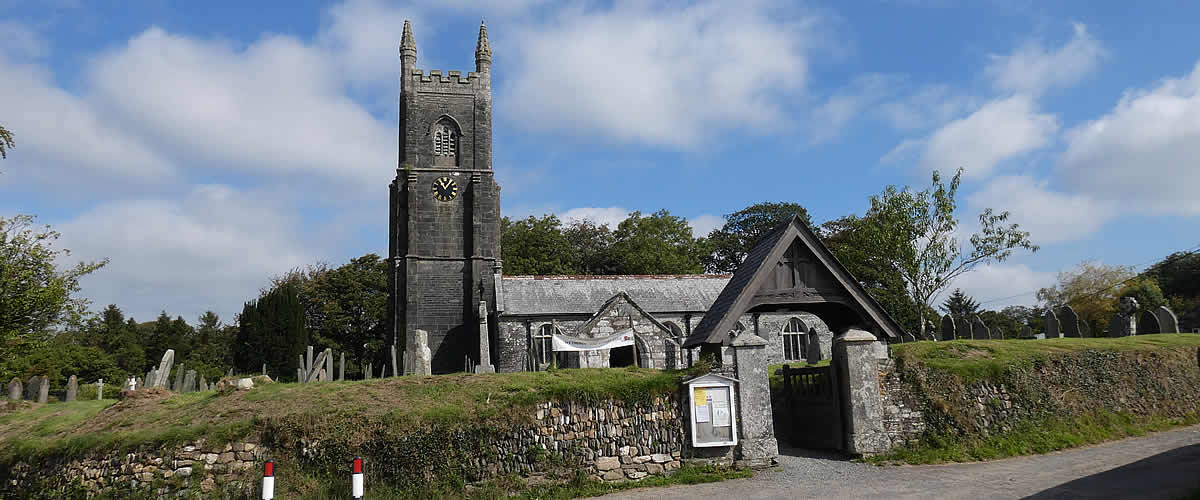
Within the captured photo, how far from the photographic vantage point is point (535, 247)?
50.7 m

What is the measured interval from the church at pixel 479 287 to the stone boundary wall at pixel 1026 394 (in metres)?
12.5

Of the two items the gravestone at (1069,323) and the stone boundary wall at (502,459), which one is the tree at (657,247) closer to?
the gravestone at (1069,323)

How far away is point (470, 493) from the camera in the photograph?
390 inches

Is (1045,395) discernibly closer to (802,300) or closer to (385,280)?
(802,300)

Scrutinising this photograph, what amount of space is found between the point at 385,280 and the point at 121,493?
126ft

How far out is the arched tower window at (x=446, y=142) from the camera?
36.0 meters

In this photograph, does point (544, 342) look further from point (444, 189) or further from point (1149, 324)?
point (1149, 324)

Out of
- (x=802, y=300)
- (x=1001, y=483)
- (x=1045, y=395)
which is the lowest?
(x=1001, y=483)

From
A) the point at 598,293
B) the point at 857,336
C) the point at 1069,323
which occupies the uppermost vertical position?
the point at 598,293

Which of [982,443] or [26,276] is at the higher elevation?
[26,276]

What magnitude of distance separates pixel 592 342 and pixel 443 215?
50.8ft

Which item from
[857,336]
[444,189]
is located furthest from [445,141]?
[857,336]

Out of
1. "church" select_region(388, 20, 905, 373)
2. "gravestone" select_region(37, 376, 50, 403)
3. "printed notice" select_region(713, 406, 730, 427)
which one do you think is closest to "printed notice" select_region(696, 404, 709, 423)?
"printed notice" select_region(713, 406, 730, 427)

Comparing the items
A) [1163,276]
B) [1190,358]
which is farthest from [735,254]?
[1190,358]
